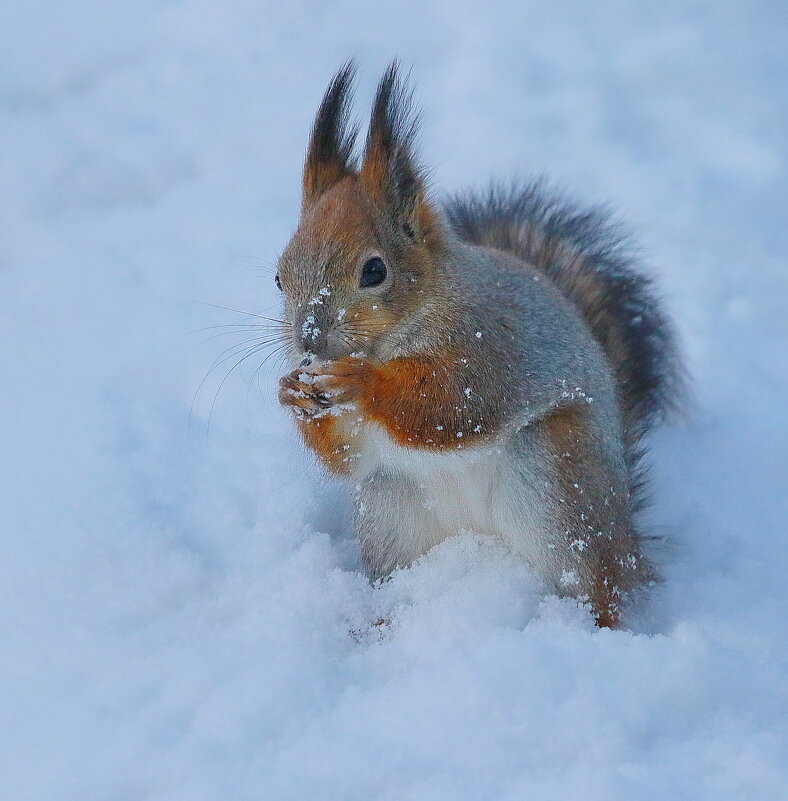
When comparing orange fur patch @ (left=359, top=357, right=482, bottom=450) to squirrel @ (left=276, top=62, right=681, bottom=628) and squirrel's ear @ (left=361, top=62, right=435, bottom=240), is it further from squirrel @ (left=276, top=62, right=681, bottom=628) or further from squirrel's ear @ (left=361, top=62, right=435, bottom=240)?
squirrel's ear @ (left=361, top=62, right=435, bottom=240)

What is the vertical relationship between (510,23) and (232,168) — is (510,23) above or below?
above

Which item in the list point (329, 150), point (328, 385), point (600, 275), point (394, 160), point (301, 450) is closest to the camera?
point (328, 385)

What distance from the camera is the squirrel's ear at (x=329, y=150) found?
180 centimetres

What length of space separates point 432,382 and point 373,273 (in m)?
0.22

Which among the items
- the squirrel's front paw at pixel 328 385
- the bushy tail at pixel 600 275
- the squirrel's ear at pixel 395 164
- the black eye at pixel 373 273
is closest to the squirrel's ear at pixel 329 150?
the squirrel's ear at pixel 395 164

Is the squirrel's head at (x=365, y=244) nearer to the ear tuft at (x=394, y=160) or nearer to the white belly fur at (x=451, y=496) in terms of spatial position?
the ear tuft at (x=394, y=160)

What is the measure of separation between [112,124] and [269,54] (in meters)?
0.67

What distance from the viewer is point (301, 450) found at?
1.99 m

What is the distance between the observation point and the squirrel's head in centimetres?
158

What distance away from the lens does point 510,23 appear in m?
3.62

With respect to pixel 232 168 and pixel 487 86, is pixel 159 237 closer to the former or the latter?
pixel 232 168

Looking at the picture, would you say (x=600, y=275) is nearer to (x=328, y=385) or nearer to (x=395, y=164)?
(x=395, y=164)

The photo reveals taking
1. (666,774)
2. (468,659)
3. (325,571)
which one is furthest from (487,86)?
(666,774)

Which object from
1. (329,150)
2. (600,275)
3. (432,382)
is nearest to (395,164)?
(329,150)
